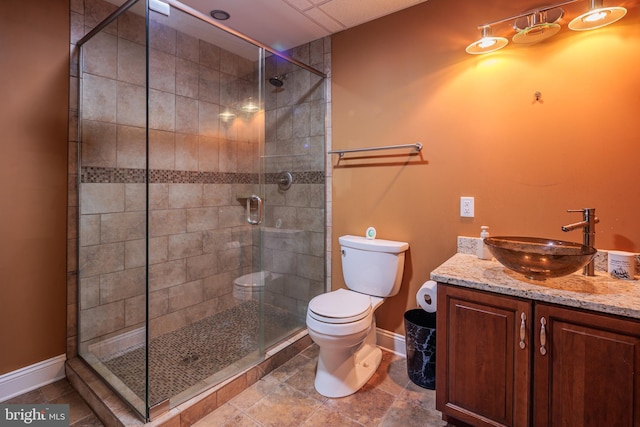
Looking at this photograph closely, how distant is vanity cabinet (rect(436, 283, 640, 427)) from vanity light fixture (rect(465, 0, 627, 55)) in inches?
52.5

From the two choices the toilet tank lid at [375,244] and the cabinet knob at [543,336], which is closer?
the cabinet knob at [543,336]

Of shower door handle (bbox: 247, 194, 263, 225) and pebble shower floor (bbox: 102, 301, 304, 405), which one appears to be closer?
pebble shower floor (bbox: 102, 301, 304, 405)

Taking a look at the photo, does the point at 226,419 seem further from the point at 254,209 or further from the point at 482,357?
the point at 254,209

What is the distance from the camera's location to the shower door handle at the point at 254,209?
2375 mm

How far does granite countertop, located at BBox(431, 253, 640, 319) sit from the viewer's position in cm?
111

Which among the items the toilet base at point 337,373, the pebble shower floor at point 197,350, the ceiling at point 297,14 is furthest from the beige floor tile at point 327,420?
the ceiling at point 297,14

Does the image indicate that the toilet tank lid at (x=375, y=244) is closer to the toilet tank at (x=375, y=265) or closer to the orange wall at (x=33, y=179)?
the toilet tank at (x=375, y=265)

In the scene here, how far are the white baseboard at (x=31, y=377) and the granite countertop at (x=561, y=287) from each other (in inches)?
91.0

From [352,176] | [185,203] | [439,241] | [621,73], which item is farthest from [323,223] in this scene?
[621,73]

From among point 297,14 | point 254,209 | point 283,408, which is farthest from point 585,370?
point 297,14

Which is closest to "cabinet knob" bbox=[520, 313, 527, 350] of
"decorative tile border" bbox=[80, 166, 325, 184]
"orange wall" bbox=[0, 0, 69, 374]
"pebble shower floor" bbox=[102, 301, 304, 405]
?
"pebble shower floor" bbox=[102, 301, 304, 405]

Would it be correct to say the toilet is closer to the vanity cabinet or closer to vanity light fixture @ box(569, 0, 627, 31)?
the vanity cabinet

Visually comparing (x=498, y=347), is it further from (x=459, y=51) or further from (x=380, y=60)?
(x=380, y=60)

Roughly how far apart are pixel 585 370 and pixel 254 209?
216cm
